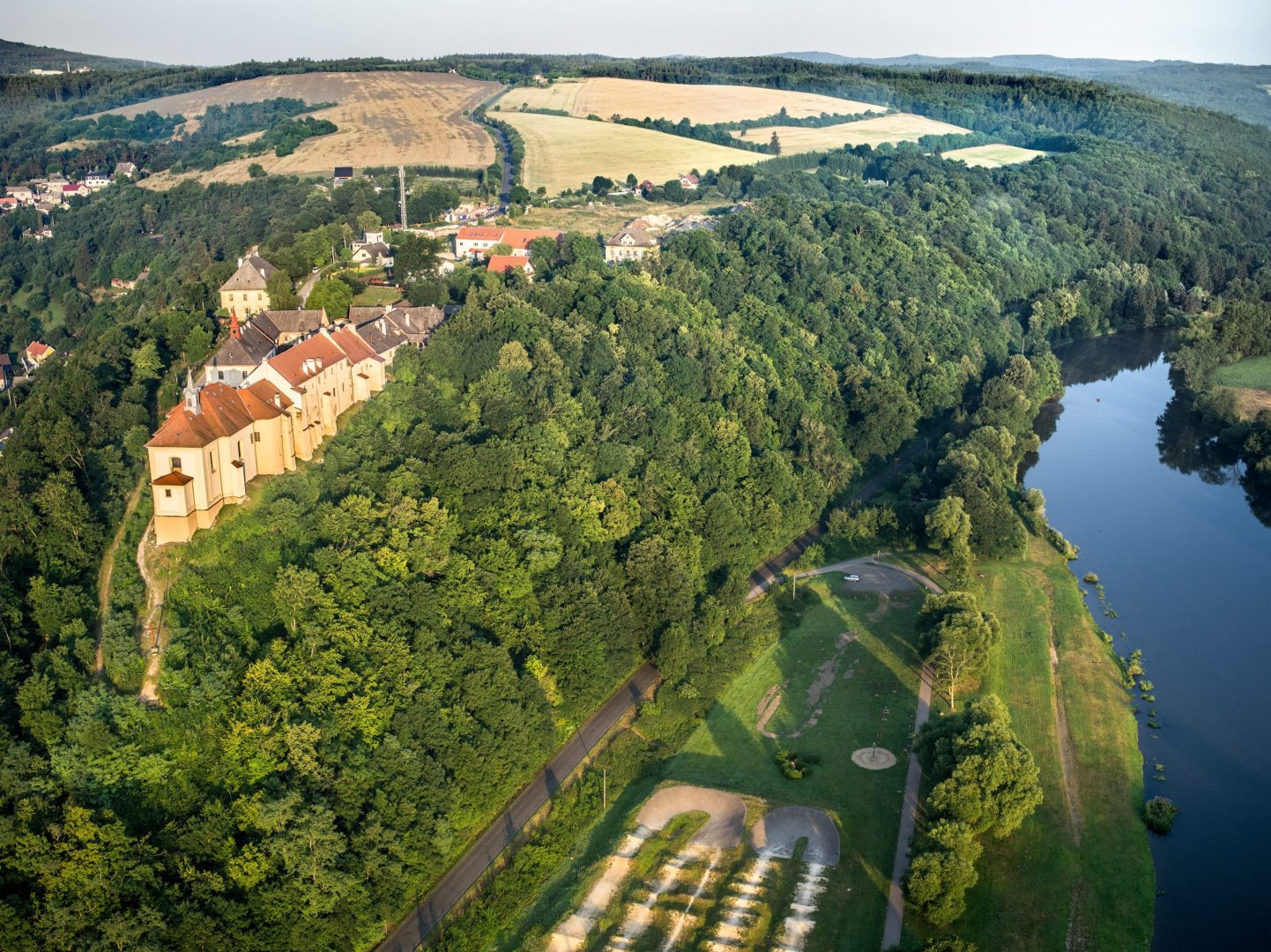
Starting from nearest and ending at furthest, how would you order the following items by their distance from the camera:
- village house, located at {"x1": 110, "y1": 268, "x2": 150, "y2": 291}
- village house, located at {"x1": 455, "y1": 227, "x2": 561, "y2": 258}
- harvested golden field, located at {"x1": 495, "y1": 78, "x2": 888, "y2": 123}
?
village house, located at {"x1": 455, "y1": 227, "x2": 561, "y2": 258}, village house, located at {"x1": 110, "y1": 268, "x2": 150, "y2": 291}, harvested golden field, located at {"x1": 495, "y1": 78, "x2": 888, "y2": 123}

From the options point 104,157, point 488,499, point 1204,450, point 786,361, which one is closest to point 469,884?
point 488,499

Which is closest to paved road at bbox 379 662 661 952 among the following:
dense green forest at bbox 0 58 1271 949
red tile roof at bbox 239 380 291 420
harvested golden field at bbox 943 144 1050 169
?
dense green forest at bbox 0 58 1271 949

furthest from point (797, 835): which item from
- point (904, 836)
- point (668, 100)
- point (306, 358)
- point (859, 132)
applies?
point (859, 132)

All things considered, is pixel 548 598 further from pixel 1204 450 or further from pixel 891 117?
pixel 891 117

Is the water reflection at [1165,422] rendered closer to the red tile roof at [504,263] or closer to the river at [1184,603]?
the river at [1184,603]

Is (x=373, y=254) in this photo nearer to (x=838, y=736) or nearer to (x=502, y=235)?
(x=502, y=235)

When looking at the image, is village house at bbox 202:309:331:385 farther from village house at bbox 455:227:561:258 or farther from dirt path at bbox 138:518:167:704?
village house at bbox 455:227:561:258
